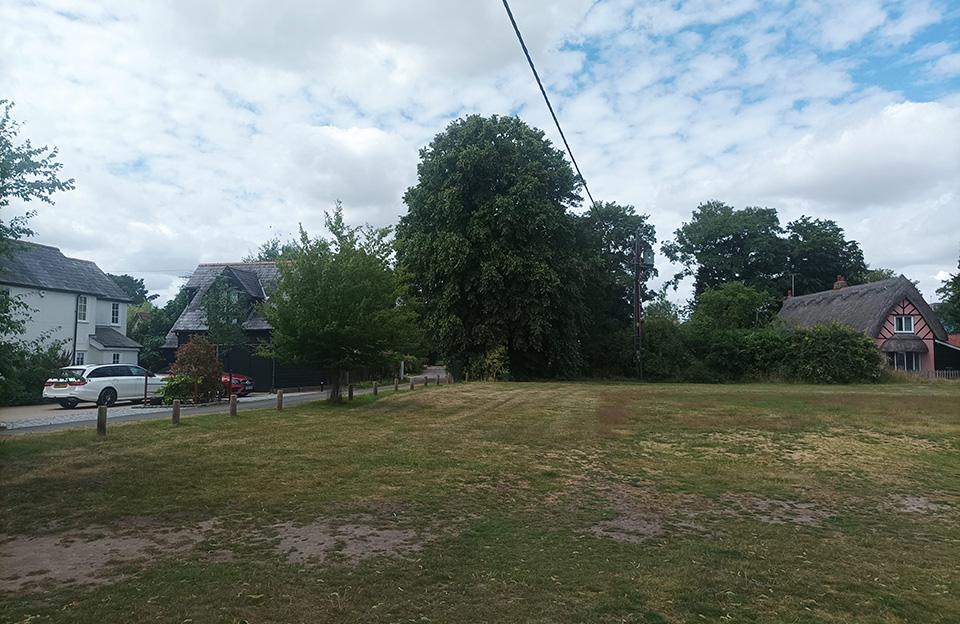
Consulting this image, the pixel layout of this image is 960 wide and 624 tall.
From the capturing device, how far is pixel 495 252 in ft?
110

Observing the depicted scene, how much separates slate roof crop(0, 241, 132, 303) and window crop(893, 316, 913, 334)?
4985 centimetres

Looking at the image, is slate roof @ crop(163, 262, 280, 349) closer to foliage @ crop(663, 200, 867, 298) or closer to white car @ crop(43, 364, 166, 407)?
white car @ crop(43, 364, 166, 407)

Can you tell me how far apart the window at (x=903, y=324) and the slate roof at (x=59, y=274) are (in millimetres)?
49847

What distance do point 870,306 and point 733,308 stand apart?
31.3 feet

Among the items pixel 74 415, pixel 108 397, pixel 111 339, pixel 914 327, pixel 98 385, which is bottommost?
pixel 74 415

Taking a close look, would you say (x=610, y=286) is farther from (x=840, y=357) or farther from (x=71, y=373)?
(x=71, y=373)

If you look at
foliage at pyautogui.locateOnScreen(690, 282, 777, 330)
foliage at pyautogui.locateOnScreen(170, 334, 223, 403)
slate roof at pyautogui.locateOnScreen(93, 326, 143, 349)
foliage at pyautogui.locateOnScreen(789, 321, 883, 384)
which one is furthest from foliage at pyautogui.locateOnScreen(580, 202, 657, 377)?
slate roof at pyautogui.locateOnScreen(93, 326, 143, 349)

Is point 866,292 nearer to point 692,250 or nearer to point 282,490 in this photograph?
point 692,250

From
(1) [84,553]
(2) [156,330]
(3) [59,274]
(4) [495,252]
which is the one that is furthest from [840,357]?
(2) [156,330]

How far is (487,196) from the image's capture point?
1414 inches

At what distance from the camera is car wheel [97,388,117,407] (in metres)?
23.1

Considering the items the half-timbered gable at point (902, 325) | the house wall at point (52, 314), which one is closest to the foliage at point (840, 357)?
the half-timbered gable at point (902, 325)

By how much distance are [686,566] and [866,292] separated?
162 ft

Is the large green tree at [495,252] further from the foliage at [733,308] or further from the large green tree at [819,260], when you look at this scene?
the large green tree at [819,260]
